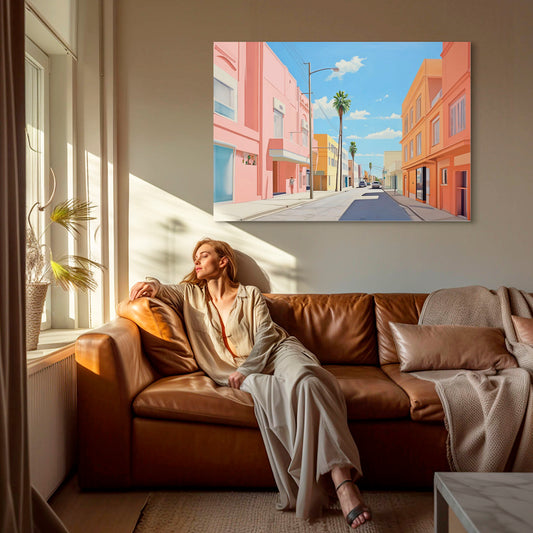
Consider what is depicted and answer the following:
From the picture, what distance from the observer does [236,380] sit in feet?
8.85

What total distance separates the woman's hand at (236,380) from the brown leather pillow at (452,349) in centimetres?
93

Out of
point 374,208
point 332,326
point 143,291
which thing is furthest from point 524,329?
point 143,291

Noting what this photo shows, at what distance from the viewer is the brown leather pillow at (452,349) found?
2.98 metres

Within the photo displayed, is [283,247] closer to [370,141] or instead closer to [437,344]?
[370,141]

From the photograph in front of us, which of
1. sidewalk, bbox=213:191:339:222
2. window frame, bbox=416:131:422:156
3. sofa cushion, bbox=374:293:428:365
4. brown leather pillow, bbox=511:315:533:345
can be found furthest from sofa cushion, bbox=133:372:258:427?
window frame, bbox=416:131:422:156

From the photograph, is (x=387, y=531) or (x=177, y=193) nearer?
(x=387, y=531)

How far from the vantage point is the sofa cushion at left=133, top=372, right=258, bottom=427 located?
2514mm

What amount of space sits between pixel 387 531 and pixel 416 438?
49cm

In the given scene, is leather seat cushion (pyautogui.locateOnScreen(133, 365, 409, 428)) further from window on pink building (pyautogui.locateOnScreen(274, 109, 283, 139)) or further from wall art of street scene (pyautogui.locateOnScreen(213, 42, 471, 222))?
window on pink building (pyautogui.locateOnScreen(274, 109, 283, 139))

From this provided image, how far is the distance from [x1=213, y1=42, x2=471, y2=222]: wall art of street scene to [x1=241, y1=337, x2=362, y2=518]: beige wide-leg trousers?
143 centimetres

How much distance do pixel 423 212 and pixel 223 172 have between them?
1.33 m

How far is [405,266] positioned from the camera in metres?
3.64

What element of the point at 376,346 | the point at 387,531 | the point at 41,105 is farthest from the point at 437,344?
the point at 41,105

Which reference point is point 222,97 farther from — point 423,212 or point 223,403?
point 223,403
